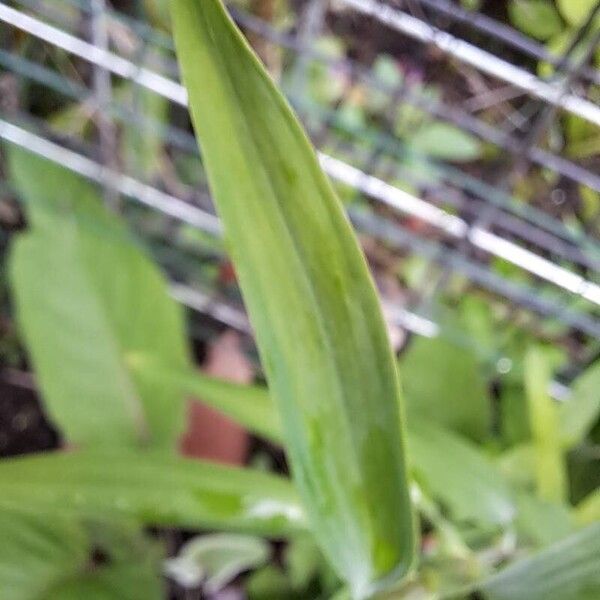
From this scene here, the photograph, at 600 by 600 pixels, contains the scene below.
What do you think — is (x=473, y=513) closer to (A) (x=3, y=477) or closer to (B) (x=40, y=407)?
(A) (x=3, y=477)

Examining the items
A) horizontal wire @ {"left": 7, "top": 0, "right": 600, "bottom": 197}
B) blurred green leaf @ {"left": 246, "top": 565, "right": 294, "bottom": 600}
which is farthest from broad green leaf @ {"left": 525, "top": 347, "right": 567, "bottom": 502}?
blurred green leaf @ {"left": 246, "top": 565, "right": 294, "bottom": 600}

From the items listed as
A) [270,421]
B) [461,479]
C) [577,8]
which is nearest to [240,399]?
[270,421]

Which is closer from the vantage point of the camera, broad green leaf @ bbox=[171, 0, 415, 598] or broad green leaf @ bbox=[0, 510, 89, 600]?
broad green leaf @ bbox=[171, 0, 415, 598]

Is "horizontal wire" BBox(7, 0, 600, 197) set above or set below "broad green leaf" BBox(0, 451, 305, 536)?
above

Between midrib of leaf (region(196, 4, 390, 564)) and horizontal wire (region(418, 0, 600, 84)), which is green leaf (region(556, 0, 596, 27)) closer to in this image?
horizontal wire (region(418, 0, 600, 84))

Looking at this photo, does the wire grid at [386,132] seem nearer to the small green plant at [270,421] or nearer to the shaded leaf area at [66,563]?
the small green plant at [270,421]

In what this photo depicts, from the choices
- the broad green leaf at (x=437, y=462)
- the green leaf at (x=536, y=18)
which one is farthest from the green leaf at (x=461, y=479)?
the green leaf at (x=536, y=18)
